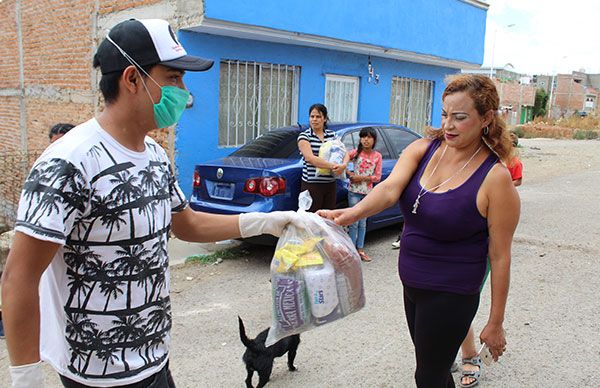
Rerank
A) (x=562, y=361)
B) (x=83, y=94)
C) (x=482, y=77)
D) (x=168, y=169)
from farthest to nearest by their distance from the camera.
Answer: (x=83, y=94), (x=562, y=361), (x=482, y=77), (x=168, y=169)

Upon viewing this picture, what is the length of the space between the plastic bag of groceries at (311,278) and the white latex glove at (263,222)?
0.14 ft

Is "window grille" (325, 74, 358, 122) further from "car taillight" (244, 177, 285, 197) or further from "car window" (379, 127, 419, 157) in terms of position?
"car taillight" (244, 177, 285, 197)

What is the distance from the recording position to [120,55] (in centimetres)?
156

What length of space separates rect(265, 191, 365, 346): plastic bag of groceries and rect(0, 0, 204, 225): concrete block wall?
5596 mm

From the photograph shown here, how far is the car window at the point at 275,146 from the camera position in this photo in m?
5.98

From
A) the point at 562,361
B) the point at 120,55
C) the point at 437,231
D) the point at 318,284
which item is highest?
the point at 120,55

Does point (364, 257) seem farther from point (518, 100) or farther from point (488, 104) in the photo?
point (518, 100)

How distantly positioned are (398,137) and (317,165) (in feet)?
6.91

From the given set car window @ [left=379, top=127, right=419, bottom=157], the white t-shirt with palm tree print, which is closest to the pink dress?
car window @ [left=379, top=127, right=419, bottom=157]

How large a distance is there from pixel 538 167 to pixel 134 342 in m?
16.9

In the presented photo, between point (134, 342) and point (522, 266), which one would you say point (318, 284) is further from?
point (522, 266)

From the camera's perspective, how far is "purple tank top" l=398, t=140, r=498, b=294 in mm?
2246

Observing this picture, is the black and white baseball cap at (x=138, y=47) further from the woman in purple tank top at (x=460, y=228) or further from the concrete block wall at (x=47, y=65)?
the concrete block wall at (x=47, y=65)

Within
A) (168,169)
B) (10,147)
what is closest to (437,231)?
(168,169)
